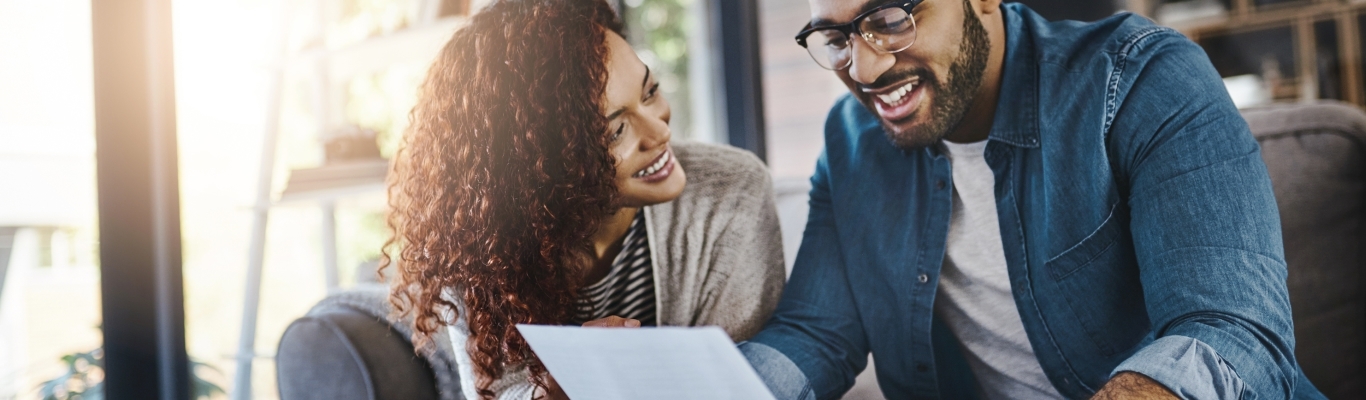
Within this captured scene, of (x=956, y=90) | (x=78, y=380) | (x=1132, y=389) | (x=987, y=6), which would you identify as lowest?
(x=78, y=380)

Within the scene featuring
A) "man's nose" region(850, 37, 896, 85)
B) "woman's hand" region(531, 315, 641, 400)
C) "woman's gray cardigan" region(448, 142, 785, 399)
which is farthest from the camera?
"woman's gray cardigan" region(448, 142, 785, 399)

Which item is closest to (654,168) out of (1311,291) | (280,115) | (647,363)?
(647,363)

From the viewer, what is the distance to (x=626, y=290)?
1308 millimetres

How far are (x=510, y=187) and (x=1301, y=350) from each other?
112 cm

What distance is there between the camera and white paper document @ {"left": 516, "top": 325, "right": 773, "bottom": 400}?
75 centimetres

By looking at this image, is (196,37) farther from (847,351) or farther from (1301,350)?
(1301,350)

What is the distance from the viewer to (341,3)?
7.97 ft

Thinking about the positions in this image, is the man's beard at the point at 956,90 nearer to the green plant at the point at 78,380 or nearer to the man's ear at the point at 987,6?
the man's ear at the point at 987,6

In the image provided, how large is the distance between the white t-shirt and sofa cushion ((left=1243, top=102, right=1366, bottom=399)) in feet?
1.32

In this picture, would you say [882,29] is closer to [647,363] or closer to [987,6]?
[987,6]

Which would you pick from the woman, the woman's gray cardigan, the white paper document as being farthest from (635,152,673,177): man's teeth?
the white paper document

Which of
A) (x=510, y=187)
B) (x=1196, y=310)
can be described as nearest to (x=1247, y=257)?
(x=1196, y=310)

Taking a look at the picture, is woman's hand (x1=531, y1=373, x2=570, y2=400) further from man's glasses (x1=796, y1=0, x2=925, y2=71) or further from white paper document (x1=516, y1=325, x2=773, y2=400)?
man's glasses (x1=796, y1=0, x2=925, y2=71)

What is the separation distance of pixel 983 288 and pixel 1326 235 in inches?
19.6
